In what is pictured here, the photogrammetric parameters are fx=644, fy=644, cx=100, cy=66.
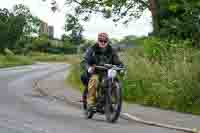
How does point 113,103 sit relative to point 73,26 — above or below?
below

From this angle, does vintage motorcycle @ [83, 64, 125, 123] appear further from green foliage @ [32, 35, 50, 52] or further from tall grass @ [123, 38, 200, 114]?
green foliage @ [32, 35, 50, 52]

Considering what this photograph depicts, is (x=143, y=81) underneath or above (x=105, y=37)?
underneath

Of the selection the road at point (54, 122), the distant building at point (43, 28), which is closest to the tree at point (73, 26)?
the road at point (54, 122)

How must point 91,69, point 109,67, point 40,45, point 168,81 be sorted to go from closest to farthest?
point 109,67
point 91,69
point 168,81
point 40,45

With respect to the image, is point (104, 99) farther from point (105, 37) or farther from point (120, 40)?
point (120, 40)

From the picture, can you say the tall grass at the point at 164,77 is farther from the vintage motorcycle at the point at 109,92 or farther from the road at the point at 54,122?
the vintage motorcycle at the point at 109,92

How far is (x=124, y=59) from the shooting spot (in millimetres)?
23266

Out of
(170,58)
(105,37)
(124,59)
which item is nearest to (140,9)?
(124,59)

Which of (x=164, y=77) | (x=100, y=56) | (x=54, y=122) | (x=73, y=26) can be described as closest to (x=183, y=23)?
(x=164, y=77)

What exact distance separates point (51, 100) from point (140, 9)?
18.6 metres

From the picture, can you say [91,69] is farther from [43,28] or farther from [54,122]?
[43,28]

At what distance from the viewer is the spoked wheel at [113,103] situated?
12.7 metres

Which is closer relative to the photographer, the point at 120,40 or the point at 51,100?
the point at 51,100

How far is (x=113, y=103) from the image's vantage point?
12914 mm
